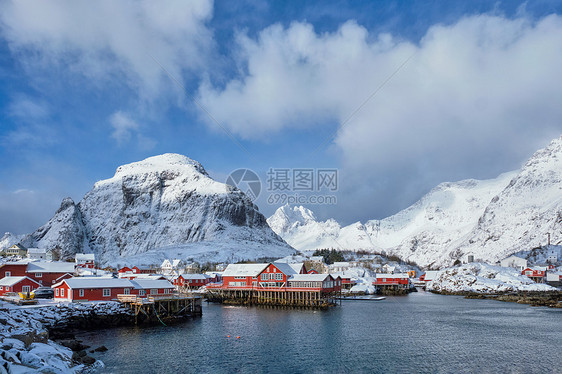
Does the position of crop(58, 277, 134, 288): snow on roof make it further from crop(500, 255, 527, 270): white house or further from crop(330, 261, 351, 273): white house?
crop(500, 255, 527, 270): white house

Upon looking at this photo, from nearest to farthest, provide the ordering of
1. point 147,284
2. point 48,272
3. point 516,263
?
point 147,284
point 48,272
point 516,263

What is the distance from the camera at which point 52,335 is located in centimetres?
4419

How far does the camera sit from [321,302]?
8306 cm

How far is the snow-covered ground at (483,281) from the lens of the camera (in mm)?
119688

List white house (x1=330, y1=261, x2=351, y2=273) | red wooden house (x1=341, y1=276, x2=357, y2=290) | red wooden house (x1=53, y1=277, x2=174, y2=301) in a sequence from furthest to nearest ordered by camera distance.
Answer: white house (x1=330, y1=261, x2=351, y2=273), red wooden house (x1=341, y1=276, x2=357, y2=290), red wooden house (x1=53, y1=277, x2=174, y2=301)

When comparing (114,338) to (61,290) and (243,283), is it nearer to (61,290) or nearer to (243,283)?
(61,290)

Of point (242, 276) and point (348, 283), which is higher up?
point (242, 276)

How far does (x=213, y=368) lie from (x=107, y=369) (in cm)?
834

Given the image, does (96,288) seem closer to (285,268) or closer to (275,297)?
(275,297)

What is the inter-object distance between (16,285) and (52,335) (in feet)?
100

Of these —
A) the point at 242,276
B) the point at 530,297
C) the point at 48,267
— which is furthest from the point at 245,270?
the point at 530,297

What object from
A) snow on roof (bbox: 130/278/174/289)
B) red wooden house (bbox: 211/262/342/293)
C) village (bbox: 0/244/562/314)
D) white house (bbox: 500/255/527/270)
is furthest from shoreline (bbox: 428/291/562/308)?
snow on roof (bbox: 130/278/174/289)

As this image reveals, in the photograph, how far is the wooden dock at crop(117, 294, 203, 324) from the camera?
57.9 m

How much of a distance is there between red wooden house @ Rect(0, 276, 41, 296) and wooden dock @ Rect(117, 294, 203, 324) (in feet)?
66.7
